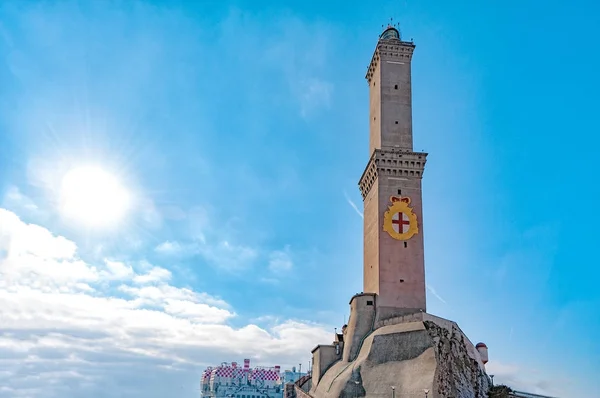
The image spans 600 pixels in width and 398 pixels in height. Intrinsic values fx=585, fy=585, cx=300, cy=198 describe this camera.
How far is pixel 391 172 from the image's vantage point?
6388cm

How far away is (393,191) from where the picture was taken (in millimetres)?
63250

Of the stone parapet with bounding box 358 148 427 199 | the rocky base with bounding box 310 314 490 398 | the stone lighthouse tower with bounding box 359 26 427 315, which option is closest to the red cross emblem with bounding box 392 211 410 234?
the stone lighthouse tower with bounding box 359 26 427 315

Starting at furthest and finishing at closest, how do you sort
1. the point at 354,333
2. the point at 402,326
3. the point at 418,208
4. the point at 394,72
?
1. the point at 394,72
2. the point at 418,208
3. the point at 354,333
4. the point at 402,326

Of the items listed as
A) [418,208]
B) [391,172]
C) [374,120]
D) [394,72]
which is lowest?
[418,208]

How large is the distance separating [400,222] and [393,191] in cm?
349

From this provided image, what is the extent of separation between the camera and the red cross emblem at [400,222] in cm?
6203

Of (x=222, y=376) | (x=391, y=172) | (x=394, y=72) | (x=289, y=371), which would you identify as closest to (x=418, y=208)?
(x=391, y=172)

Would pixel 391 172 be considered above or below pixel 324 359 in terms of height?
above

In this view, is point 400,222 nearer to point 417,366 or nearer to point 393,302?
point 393,302

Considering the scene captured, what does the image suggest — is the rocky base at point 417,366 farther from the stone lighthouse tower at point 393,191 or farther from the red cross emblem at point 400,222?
the red cross emblem at point 400,222

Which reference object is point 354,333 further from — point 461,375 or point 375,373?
point 461,375

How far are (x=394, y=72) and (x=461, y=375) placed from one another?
35.0m

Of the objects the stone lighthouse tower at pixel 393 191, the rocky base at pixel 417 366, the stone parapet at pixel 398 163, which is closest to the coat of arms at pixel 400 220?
the stone lighthouse tower at pixel 393 191

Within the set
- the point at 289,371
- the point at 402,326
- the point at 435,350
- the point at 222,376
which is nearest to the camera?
the point at 435,350
